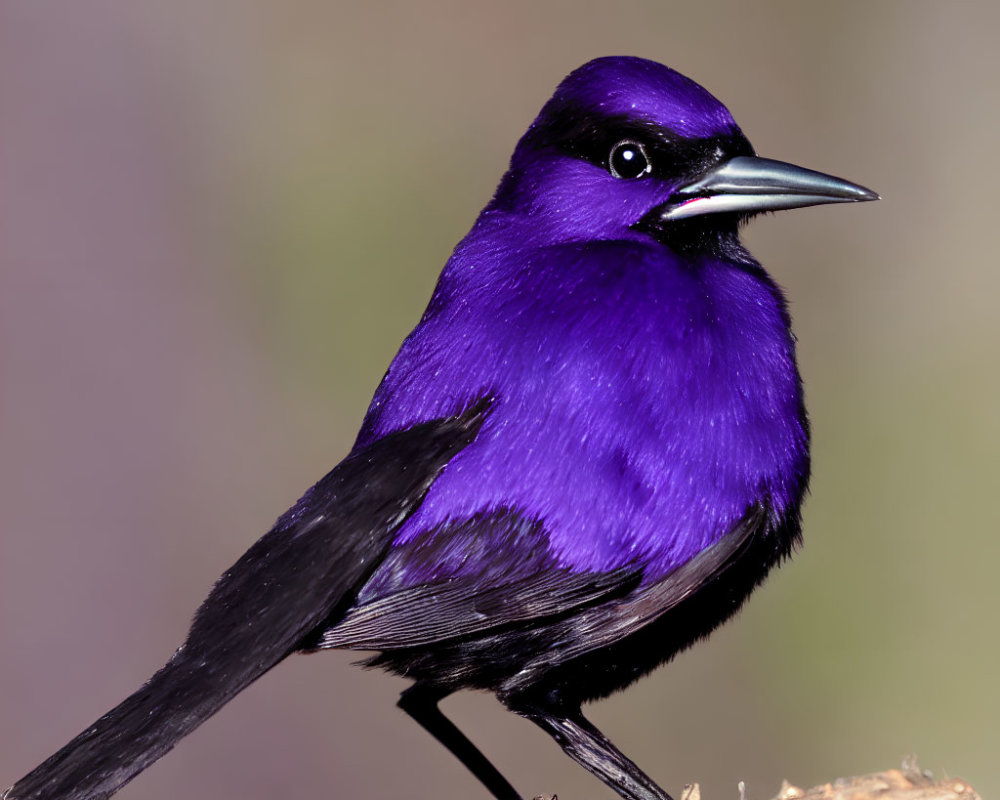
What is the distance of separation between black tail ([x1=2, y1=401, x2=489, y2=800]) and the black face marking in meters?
0.57

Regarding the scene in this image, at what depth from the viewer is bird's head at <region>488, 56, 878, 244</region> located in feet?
8.06

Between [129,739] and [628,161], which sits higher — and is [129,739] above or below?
below

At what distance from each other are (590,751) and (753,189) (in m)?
1.11

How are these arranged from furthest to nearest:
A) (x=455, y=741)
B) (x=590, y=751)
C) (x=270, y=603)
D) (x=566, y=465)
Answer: (x=455, y=741)
(x=590, y=751)
(x=566, y=465)
(x=270, y=603)

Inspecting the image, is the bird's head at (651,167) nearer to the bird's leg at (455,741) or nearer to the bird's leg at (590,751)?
the bird's leg at (590,751)

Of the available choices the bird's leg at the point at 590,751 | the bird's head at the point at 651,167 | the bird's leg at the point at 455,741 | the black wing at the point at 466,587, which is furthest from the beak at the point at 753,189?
the bird's leg at the point at 455,741

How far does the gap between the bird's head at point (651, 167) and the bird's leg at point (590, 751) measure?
2.99 feet

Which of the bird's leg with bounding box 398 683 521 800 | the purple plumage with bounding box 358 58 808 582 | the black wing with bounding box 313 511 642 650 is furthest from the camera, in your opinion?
the bird's leg with bounding box 398 683 521 800

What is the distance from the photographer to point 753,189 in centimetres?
249

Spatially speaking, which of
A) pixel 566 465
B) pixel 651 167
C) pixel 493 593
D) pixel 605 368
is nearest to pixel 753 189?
pixel 651 167

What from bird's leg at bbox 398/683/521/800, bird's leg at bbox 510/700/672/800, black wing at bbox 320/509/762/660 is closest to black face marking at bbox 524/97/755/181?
black wing at bbox 320/509/762/660

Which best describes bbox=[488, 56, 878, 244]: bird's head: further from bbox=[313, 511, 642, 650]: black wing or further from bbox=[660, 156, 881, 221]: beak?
bbox=[313, 511, 642, 650]: black wing

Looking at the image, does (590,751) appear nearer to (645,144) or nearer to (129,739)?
(129,739)

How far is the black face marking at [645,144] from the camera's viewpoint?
2469mm
